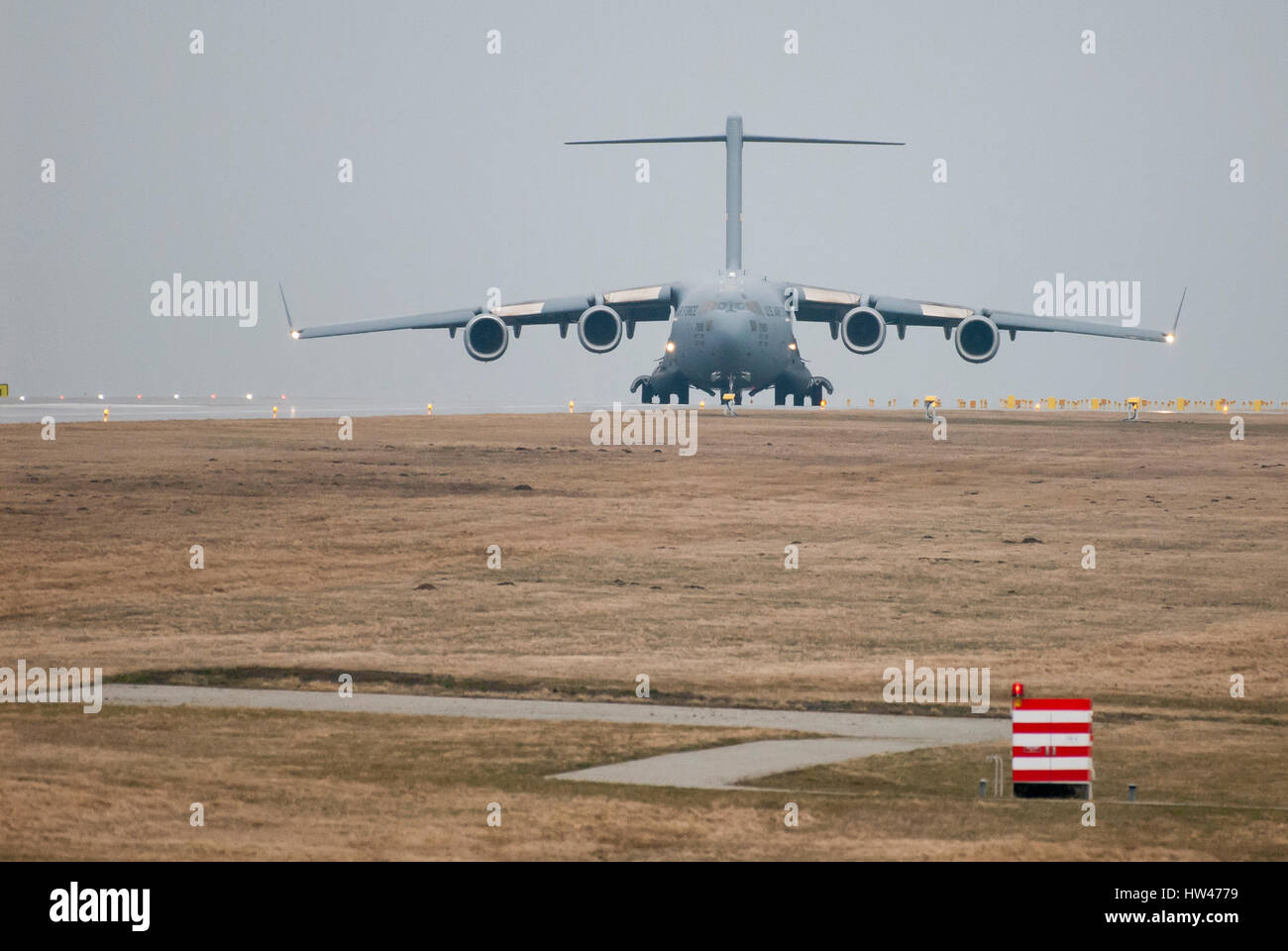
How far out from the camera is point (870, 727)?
17.5 m

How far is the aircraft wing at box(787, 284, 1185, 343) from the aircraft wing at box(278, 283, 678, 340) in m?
4.90

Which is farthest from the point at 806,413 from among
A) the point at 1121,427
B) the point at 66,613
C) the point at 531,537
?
the point at 66,613

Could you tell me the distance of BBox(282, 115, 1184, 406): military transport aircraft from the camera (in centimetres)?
5778

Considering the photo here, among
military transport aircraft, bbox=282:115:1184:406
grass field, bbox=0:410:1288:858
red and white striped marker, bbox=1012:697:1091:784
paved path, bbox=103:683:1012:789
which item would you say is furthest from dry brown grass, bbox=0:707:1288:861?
military transport aircraft, bbox=282:115:1184:406

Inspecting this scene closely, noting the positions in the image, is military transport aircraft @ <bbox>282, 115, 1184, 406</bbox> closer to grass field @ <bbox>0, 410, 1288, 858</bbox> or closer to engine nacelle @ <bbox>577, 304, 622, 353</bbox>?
engine nacelle @ <bbox>577, 304, 622, 353</bbox>

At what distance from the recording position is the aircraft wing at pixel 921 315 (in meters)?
60.0

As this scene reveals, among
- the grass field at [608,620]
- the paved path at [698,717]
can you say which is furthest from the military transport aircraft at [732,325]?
the paved path at [698,717]

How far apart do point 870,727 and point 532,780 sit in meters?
4.38

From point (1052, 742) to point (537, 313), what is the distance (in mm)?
48443

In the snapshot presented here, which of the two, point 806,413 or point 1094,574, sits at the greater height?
point 806,413

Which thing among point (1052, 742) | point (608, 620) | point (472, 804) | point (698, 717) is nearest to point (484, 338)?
point (608, 620)

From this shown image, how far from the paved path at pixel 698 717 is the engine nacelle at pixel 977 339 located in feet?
137

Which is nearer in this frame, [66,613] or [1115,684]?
[1115,684]

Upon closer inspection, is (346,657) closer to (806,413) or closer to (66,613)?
(66,613)
